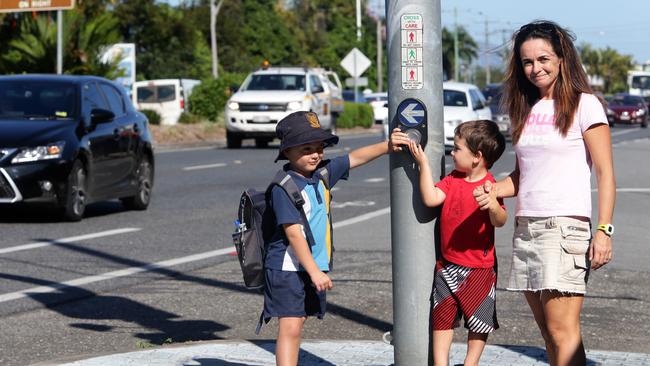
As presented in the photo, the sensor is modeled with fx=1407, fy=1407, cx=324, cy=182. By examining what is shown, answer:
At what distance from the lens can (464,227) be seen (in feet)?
17.8

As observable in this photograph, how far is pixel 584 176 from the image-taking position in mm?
5207

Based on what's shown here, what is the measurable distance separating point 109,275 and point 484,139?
5.51 metres

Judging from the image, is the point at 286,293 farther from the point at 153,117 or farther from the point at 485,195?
the point at 153,117

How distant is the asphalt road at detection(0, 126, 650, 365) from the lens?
25.9 feet

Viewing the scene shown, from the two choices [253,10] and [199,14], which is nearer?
[199,14]

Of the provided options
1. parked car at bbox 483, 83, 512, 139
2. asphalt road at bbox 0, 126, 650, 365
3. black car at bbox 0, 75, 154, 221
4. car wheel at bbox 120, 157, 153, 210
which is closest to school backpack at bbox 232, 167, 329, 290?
A: parked car at bbox 483, 83, 512, 139

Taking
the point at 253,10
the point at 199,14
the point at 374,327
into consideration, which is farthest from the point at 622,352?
the point at 253,10

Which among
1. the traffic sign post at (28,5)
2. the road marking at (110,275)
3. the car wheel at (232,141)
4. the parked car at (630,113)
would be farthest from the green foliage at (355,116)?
the road marking at (110,275)

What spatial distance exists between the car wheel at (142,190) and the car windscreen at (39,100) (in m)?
1.32

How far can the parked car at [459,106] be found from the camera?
28.4 m

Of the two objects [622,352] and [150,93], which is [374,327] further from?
[150,93]

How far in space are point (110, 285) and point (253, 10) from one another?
72706 millimetres

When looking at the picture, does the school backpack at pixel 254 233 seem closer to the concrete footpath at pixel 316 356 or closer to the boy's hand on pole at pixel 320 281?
the boy's hand on pole at pixel 320 281

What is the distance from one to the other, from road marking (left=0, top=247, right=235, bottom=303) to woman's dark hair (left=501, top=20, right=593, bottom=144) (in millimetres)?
4876
